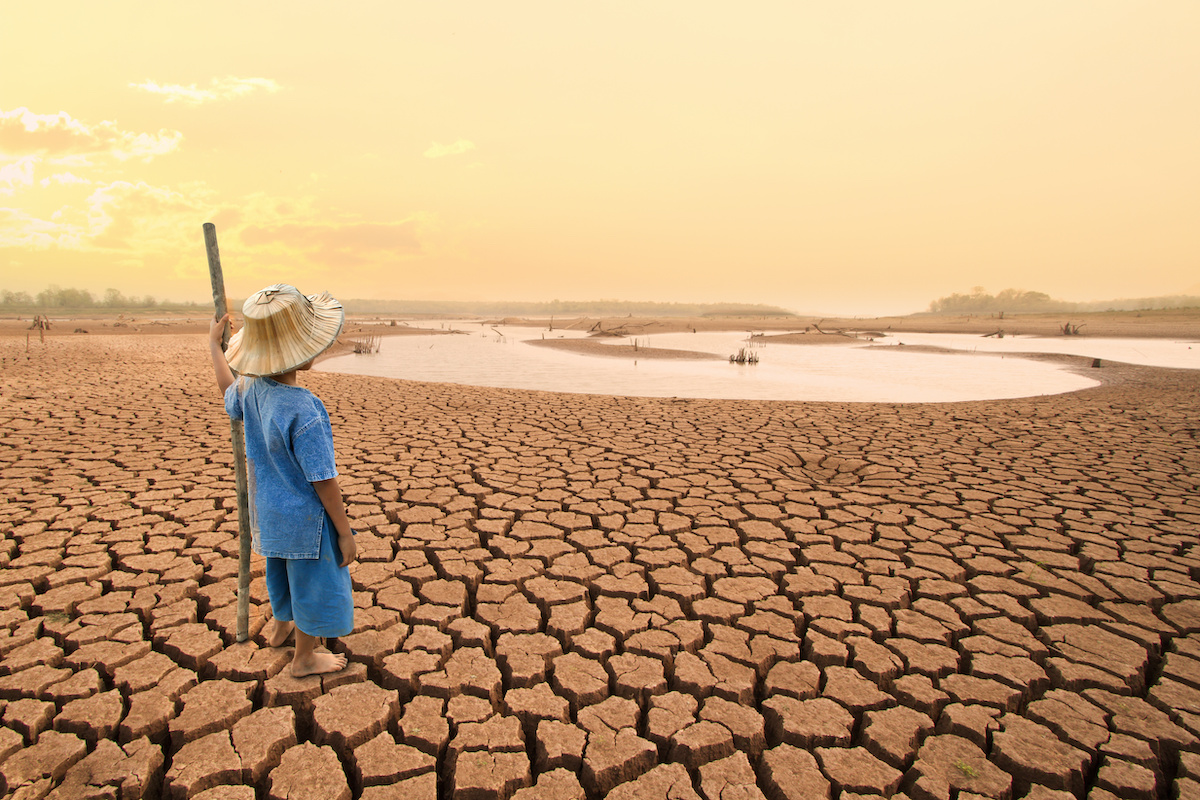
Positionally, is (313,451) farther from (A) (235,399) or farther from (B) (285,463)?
(A) (235,399)

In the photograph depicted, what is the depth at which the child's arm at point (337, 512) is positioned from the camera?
1.98 metres

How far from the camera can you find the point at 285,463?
6.62 feet

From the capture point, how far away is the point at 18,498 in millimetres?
4027

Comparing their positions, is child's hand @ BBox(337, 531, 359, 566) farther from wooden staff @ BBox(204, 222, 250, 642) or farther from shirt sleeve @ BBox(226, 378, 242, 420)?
shirt sleeve @ BBox(226, 378, 242, 420)

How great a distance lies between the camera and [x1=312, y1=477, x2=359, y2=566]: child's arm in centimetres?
198

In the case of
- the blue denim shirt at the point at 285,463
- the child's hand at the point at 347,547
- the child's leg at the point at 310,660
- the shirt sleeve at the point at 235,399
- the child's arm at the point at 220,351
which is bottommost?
the child's leg at the point at 310,660

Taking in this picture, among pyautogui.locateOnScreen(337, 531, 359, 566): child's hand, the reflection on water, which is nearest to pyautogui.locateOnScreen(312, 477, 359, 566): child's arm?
pyautogui.locateOnScreen(337, 531, 359, 566): child's hand

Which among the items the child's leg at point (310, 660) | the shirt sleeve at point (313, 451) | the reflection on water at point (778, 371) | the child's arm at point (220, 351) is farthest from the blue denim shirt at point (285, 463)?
the reflection on water at point (778, 371)

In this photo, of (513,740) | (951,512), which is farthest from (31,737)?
(951,512)

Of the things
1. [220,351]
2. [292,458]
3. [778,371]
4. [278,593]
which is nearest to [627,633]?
[278,593]

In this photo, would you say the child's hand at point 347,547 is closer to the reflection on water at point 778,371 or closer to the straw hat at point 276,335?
the straw hat at point 276,335

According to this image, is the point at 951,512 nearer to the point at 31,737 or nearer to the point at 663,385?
the point at 31,737

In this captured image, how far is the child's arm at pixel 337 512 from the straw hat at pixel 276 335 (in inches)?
16.6

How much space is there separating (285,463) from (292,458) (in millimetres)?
28
